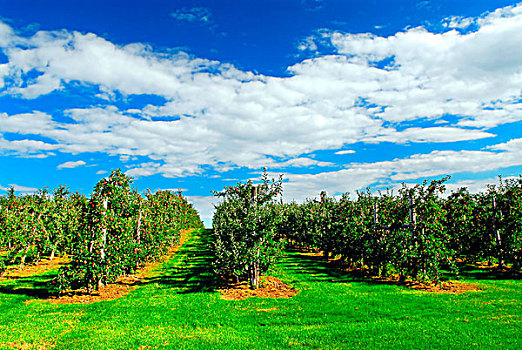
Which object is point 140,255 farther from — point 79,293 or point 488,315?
point 488,315

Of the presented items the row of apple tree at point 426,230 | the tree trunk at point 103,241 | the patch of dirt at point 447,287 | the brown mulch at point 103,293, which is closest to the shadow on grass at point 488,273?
the row of apple tree at point 426,230

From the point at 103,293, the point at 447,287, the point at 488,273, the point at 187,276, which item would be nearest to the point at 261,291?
the point at 187,276

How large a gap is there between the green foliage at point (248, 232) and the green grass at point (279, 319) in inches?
64.8

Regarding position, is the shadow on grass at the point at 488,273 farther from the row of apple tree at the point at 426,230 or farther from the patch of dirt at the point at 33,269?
the patch of dirt at the point at 33,269

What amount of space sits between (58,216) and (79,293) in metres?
13.7

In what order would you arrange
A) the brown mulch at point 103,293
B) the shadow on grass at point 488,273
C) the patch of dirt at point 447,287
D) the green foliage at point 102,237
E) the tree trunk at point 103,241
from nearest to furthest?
1. the brown mulch at point 103,293
2. the patch of dirt at point 447,287
3. the green foliage at point 102,237
4. the tree trunk at point 103,241
5. the shadow on grass at point 488,273

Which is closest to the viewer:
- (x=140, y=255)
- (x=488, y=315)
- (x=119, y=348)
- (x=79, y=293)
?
(x=119, y=348)

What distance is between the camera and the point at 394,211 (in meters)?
17.4

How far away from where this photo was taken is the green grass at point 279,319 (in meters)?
7.73

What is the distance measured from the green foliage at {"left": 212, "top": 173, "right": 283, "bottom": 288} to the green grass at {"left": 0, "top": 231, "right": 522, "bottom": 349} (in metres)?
1.64

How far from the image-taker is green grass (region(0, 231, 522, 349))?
773 centimetres

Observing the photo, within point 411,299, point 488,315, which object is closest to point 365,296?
point 411,299

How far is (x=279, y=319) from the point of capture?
9633mm

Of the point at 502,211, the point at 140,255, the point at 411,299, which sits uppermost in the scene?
the point at 502,211
